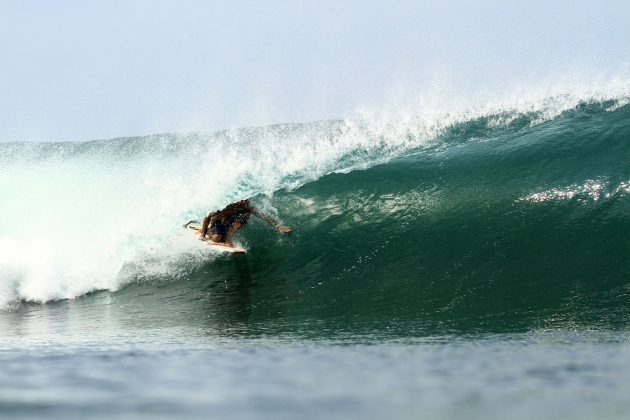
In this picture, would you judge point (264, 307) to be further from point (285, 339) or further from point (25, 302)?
point (25, 302)

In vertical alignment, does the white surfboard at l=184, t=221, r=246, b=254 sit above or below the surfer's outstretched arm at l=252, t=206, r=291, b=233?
below

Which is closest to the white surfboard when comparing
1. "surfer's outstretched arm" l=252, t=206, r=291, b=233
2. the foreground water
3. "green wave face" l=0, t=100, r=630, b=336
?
"green wave face" l=0, t=100, r=630, b=336

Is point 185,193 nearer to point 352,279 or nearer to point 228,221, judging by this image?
point 228,221

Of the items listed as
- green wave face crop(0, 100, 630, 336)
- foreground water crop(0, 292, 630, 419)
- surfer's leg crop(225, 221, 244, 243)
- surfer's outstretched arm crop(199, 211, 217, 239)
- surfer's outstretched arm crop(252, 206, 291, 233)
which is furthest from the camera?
surfer's outstretched arm crop(252, 206, 291, 233)

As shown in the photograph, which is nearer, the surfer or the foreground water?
the foreground water

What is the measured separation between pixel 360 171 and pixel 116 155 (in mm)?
16283

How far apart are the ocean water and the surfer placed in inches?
12.1

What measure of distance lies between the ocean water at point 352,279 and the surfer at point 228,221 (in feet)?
1.01

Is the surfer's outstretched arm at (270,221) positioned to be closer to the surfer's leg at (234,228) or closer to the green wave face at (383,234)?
the green wave face at (383,234)

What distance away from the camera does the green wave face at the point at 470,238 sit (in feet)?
24.8

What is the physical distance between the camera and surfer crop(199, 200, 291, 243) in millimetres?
11031

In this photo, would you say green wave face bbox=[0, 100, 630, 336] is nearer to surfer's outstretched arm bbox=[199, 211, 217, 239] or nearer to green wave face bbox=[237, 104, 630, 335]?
green wave face bbox=[237, 104, 630, 335]

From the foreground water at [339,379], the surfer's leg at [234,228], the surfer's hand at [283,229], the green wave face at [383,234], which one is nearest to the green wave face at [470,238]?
the green wave face at [383,234]

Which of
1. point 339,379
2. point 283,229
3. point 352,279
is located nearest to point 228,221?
point 283,229
